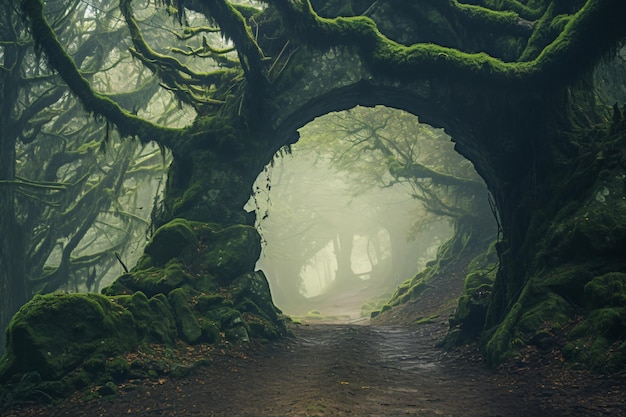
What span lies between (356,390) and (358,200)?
131 ft

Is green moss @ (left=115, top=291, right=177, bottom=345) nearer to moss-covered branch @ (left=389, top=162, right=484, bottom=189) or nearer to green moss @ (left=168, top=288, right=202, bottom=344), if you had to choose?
green moss @ (left=168, top=288, right=202, bottom=344)

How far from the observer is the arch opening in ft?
69.5

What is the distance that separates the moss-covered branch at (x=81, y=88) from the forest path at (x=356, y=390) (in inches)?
270

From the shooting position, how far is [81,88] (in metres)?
10.8

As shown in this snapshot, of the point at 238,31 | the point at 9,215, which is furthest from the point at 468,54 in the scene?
the point at 9,215

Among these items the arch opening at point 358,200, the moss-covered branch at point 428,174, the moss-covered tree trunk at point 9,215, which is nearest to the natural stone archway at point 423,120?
the arch opening at point 358,200

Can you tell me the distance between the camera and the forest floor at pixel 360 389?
5457mm

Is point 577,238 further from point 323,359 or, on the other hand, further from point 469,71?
point 323,359

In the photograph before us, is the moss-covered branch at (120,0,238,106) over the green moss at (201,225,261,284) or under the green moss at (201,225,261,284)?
over

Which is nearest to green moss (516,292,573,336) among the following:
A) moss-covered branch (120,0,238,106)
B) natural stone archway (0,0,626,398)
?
natural stone archway (0,0,626,398)

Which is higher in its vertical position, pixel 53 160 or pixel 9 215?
pixel 53 160

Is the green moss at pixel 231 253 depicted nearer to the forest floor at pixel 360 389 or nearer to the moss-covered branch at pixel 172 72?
the forest floor at pixel 360 389

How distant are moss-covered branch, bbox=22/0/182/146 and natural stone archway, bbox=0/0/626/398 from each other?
0.04 m

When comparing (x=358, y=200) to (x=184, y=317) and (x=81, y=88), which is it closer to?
(x=81, y=88)
